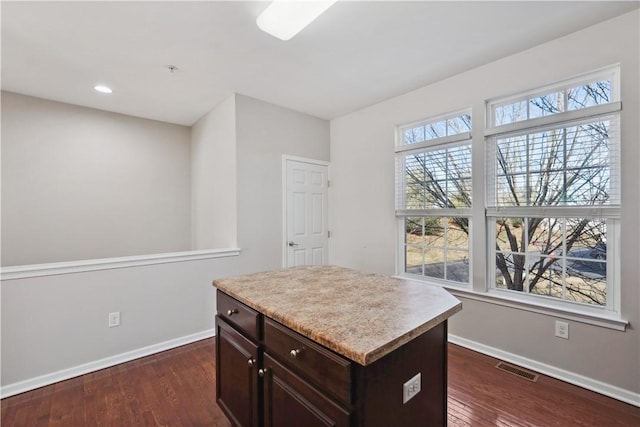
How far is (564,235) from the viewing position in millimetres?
2283

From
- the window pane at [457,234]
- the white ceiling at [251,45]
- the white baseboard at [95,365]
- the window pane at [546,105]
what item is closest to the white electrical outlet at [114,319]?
the white baseboard at [95,365]

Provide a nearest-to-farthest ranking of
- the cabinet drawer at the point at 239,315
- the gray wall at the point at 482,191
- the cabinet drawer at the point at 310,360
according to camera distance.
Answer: the cabinet drawer at the point at 310,360 → the cabinet drawer at the point at 239,315 → the gray wall at the point at 482,191

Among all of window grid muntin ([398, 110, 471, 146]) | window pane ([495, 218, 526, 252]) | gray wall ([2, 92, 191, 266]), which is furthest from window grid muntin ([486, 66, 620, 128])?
gray wall ([2, 92, 191, 266])

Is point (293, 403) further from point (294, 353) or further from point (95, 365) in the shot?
point (95, 365)

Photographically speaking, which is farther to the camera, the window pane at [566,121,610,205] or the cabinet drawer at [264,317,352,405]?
the window pane at [566,121,610,205]

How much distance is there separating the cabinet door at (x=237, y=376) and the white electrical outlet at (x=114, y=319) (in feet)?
4.74

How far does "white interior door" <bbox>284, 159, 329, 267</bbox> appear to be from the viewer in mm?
3695

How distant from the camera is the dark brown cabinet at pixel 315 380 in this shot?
36.9 inches

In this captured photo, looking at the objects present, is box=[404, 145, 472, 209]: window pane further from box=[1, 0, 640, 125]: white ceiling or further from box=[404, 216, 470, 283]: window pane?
box=[1, 0, 640, 125]: white ceiling

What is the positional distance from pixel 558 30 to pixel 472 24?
0.68 m

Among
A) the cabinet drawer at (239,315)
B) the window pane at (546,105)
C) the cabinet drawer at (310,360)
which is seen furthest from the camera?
the window pane at (546,105)

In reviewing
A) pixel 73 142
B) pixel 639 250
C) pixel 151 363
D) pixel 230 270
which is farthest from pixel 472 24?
pixel 73 142

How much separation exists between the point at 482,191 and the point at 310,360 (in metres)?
2.37

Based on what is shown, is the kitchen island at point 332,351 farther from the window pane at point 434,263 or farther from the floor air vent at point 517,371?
the window pane at point 434,263
